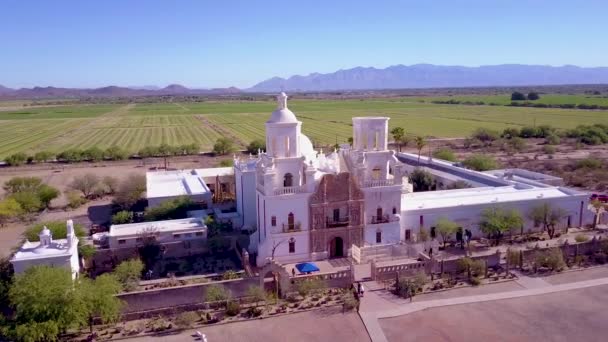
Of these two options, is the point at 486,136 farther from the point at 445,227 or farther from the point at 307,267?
the point at 307,267

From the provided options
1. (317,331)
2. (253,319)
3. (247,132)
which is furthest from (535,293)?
(247,132)

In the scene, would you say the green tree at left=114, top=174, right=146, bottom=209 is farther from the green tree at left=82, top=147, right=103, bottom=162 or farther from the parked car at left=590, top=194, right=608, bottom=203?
the parked car at left=590, top=194, right=608, bottom=203

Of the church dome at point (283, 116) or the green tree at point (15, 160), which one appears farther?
the green tree at point (15, 160)

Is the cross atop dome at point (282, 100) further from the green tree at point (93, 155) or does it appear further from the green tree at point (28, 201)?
the green tree at point (93, 155)

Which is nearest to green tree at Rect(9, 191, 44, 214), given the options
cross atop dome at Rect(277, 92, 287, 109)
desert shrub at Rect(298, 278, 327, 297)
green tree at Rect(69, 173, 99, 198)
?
green tree at Rect(69, 173, 99, 198)

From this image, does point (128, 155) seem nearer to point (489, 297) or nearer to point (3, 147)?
point (3, 147)

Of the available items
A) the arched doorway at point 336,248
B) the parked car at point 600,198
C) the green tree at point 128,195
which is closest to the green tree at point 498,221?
the arched doorway at point 336,248

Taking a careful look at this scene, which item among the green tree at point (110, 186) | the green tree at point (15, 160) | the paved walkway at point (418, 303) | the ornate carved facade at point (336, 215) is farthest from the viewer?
the green tree at point (15, 160)
